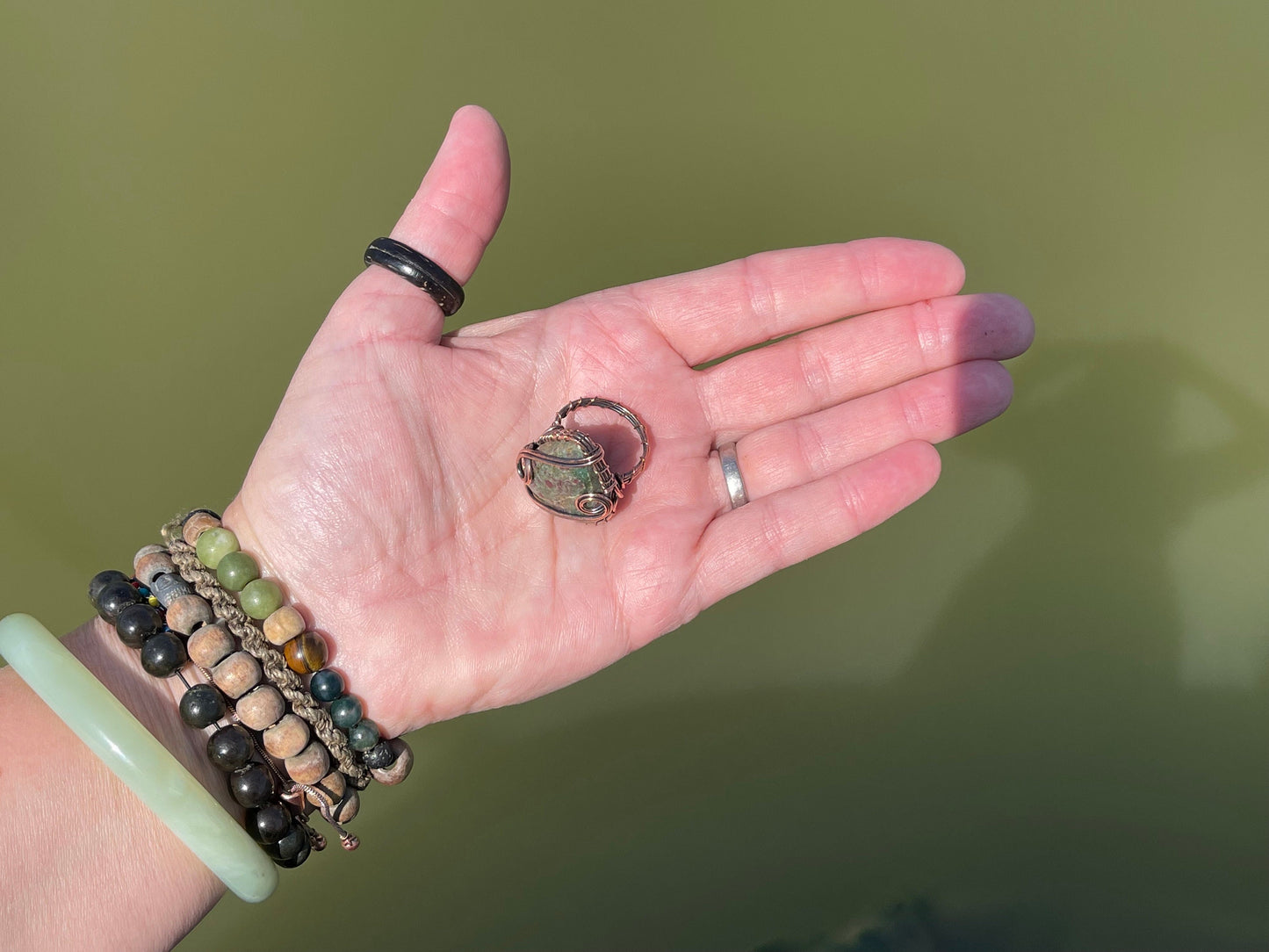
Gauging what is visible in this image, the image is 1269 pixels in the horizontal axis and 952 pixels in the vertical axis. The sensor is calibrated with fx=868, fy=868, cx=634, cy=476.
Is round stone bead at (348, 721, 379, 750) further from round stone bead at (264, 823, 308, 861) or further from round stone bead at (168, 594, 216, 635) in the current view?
round stone bead at (168, 594, 216, 635)

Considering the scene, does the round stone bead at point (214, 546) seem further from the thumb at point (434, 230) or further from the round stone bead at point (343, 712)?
the thumb at point (434, 230)

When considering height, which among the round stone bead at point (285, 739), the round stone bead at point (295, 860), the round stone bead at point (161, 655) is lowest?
the round stone bead at point (295, 860)

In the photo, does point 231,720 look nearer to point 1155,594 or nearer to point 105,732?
point 105,732

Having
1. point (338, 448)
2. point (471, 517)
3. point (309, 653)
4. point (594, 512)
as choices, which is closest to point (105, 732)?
point (309, 653)

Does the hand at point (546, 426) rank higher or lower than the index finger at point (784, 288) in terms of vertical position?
lower

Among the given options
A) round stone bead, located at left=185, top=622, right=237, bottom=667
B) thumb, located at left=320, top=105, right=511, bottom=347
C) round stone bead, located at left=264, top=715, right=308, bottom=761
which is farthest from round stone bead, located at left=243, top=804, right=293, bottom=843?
thumb, located at left=320, top=105, right=511, bottom=347

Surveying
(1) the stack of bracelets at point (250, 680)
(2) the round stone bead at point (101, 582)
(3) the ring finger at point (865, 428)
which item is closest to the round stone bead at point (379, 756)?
(1) the stack of bracelets at point (250, 680)

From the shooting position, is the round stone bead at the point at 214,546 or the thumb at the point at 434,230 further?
the thumb at the point at 434,230
